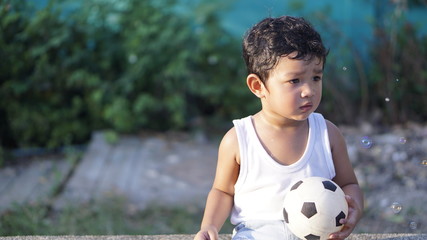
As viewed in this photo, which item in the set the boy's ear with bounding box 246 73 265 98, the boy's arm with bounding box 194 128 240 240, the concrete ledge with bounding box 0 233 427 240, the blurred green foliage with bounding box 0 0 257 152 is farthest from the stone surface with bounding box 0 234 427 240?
the blurred green foliage with bounding box 0 0 257 152

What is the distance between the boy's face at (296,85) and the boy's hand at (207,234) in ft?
1.64

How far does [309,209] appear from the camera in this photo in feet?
7.05

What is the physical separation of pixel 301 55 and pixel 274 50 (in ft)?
0.32

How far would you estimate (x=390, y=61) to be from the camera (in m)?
6.33

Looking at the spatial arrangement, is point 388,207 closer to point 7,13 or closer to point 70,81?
point 70,81

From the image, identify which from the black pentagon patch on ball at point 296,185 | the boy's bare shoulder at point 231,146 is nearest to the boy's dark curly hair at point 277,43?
the boy's bare shoulder at point 231,146

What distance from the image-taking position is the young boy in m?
2.23

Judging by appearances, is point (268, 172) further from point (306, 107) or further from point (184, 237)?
point (184, 237)

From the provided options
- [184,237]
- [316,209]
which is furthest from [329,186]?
[184,237]

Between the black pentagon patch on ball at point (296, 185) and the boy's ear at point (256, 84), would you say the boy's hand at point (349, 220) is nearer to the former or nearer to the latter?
the black pentagon patch on ball at point (296, 185)

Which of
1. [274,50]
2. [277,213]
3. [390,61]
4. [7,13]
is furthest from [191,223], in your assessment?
[390,61]

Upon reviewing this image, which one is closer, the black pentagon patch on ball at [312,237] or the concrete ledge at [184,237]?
the black pentagon patch on ball at [312,237]

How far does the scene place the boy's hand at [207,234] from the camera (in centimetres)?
227

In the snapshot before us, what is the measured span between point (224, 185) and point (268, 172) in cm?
19
